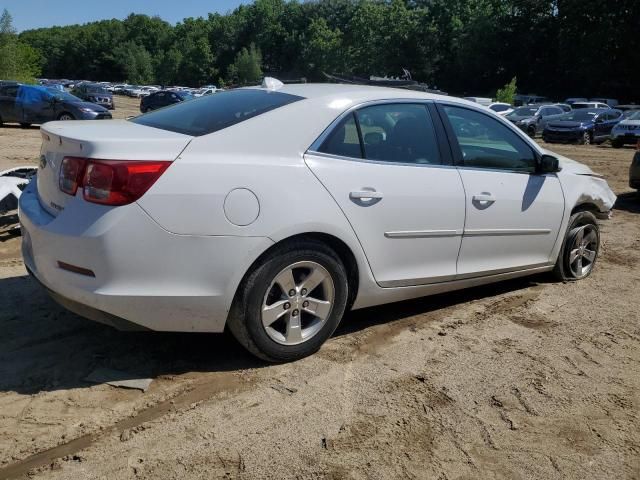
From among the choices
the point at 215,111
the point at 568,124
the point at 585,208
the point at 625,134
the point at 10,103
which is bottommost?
the point at 10,103

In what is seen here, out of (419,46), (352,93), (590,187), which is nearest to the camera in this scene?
(352,93)

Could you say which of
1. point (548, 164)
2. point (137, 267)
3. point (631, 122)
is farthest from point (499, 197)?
point (631, 122)

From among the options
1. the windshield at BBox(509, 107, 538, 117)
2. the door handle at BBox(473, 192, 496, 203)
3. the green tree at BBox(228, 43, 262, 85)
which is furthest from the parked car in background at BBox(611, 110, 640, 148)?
the green tree at BBox(228, 43, 262, 85)

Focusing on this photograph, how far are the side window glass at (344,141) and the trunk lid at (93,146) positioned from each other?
2.68 feet

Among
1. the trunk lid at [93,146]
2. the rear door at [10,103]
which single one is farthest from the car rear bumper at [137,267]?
the rear door at [10,103]

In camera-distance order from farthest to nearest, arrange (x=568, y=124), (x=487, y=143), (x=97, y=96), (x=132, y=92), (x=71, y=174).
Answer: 1. (x=132, y=92)
2. (x=97, y=96)
3. (x=568, y=124)
4. (x=487, y=143)
5. (x=71, y=174)

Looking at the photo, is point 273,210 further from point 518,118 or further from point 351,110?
point 518,118

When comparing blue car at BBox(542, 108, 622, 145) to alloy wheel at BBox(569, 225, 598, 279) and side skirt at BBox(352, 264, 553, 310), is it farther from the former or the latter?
side skirt at BBox(352, 264, 553, 310)

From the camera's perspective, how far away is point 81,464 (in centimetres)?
265

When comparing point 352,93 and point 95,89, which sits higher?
point 352,93

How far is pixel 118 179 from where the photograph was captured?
306cm

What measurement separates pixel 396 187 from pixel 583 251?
2499 mm

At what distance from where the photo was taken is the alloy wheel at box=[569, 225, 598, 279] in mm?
5367

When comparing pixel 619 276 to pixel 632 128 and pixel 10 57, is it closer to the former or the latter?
pixel 632 128
